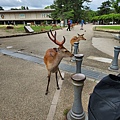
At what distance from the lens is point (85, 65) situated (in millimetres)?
5203

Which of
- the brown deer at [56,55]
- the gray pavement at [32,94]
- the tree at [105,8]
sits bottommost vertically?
the gray pavement at [32,94]

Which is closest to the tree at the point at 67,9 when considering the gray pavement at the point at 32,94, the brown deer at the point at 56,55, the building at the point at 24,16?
the building at the point at 24,16

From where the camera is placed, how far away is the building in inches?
1767

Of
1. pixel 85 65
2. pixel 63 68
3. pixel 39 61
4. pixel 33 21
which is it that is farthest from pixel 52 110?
pixel 33 21

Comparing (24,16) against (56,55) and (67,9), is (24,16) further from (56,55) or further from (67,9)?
(56,55)

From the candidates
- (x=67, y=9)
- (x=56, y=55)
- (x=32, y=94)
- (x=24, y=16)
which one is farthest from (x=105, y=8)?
(x=32, y=94)

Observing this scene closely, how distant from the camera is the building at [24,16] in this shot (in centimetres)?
4488

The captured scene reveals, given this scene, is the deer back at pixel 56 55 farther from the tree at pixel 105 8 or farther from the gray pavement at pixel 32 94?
the tree at pixel 105 8

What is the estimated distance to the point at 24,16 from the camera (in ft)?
151

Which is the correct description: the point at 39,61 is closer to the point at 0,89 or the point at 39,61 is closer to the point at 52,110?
the point at 0,89

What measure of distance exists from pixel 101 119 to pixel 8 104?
2230 mm

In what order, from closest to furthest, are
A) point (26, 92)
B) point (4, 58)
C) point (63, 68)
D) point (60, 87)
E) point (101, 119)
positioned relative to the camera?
1. point (101, 119)
2. point (26, 92)
3. point (60, 87)
4. point (63, 68)
5. point (4, 58)

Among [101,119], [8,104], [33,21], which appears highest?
[33,21]

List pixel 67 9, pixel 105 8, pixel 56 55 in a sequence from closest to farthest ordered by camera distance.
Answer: pixel 56 55, pixel 67 9, pixel 105 8
